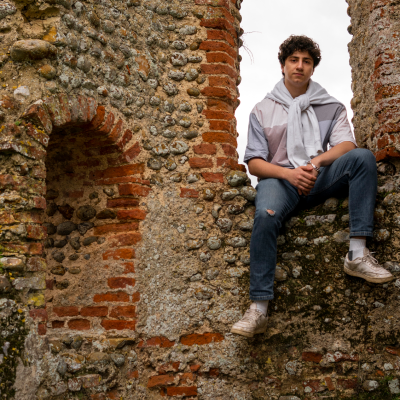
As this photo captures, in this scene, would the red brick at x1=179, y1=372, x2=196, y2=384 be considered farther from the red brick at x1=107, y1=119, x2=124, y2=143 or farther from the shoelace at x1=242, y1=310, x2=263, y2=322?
the red brick at x1=107, y1=119, x2=124, y2=143

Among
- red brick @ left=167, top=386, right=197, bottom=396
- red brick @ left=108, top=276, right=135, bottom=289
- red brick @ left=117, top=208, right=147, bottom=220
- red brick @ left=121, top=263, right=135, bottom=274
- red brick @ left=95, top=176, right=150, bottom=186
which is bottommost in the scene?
red brick @ left=167, top=386, right=197, bottom=396

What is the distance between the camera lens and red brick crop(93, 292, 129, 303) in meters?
2.92

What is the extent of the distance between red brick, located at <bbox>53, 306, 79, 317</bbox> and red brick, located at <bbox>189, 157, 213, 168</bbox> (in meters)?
1.27

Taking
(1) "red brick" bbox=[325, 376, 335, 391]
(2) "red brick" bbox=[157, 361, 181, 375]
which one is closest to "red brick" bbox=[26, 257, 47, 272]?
(2) "red brick" bbox=[157, 361, 181, 375]

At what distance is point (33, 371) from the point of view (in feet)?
7.52

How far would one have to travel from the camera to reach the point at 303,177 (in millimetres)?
2906

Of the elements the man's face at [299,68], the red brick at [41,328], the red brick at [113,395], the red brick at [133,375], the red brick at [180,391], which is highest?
the man's face at [299,68]

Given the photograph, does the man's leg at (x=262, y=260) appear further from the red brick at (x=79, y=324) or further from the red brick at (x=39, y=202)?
the red brick at (x=39, y=202)

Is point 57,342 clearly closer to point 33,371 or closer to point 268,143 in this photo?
point 33,371

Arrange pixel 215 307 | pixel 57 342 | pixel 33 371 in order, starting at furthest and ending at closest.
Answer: pixel 215 307, pixel 57 342, pixel 33 371

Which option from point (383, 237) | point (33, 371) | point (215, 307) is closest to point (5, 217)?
point (33, 371)

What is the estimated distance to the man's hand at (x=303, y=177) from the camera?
2902 millimetres

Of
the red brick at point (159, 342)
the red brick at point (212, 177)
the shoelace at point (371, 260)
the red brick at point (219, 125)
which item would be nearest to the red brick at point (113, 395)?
the red brick at point (159, 342)

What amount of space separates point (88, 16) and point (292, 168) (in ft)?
5.44
